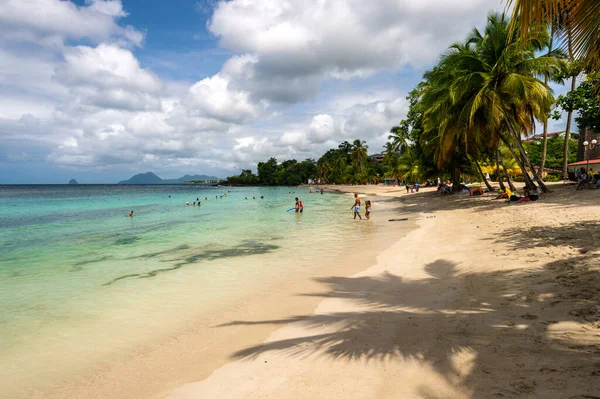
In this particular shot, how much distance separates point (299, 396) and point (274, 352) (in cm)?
113

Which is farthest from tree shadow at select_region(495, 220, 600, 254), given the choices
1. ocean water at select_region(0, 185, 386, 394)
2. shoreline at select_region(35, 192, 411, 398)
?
shoreline at select_region(35, 192, 411, 398)

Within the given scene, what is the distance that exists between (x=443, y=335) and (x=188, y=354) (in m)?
3.71

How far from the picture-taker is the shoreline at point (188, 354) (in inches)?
164

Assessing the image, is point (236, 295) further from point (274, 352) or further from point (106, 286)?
point (106, 286)

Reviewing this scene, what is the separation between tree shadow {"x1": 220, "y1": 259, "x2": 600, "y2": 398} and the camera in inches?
A: 125

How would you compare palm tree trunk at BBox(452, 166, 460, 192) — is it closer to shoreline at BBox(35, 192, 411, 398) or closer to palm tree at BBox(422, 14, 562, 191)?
palm tree at BBox(422, 14, 562, 191)

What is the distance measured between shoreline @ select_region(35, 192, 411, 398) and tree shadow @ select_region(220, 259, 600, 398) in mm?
365

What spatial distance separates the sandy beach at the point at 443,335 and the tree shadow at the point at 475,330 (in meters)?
0.02

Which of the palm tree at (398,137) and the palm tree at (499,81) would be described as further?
the palm tree at (398,137)

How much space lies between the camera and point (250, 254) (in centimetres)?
1191

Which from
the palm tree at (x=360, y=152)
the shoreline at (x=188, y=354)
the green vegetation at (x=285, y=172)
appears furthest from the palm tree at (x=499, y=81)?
the green vegetation at (x=285, y=172)

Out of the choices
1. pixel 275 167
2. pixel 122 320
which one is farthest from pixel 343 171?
pixel 122 320

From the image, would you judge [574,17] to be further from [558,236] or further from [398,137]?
[398,137]

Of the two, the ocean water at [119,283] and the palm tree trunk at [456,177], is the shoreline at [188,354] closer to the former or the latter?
the ocean water at [119,283]
